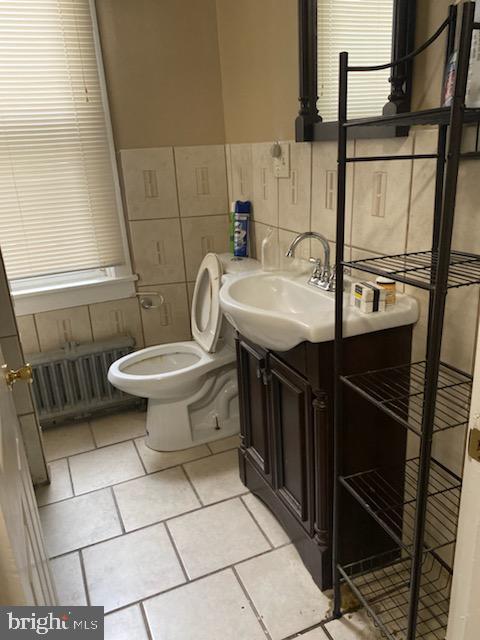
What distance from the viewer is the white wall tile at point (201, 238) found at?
2.68m

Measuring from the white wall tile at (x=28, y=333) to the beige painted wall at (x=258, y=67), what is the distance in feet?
4.67

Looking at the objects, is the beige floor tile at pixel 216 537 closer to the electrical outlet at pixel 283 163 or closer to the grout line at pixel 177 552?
the grout line at pixel 177 552

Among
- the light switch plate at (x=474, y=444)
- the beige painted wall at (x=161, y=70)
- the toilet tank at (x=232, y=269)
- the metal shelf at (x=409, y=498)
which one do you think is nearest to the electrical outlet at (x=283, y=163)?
the toilet tank at (x=232, y=269)

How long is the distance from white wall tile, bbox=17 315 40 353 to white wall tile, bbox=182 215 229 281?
2.85 feet

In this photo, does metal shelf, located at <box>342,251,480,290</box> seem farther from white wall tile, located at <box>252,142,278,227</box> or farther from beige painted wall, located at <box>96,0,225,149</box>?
beige painted wall, located at <box>96,0,225,149</box>

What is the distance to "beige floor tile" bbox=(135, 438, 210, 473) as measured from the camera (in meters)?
2.30

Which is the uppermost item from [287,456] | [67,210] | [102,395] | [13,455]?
[67,210]

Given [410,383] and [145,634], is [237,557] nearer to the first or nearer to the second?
[145,634]

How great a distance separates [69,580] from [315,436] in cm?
102

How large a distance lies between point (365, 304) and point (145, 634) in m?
1.20

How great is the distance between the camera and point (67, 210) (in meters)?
2.49

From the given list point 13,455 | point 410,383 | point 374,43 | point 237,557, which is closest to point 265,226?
point 374,43

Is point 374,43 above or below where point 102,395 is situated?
above

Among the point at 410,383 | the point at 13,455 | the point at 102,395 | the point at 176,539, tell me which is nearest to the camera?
the point at 13,455
